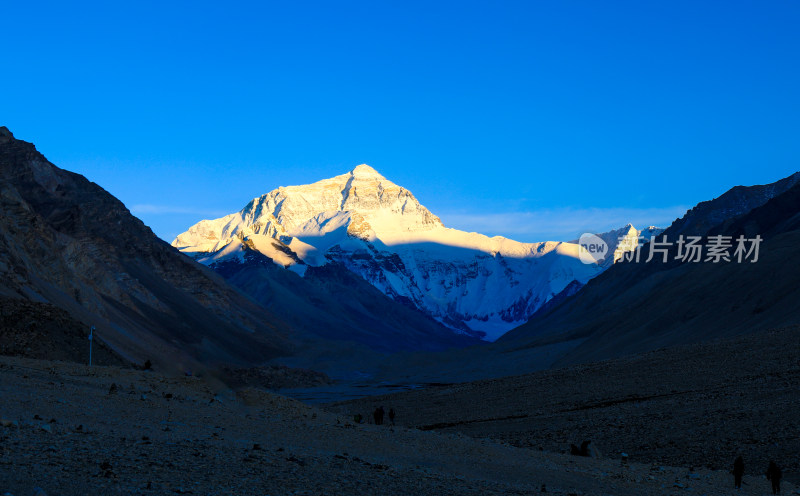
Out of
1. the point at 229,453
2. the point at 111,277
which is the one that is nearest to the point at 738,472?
the point at 229,453

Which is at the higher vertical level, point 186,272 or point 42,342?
point 186,272

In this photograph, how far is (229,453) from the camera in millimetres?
14719

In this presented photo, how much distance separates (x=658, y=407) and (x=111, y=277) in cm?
7698

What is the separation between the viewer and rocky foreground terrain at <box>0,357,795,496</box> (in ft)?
39.3

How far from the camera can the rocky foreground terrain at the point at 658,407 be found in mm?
27297

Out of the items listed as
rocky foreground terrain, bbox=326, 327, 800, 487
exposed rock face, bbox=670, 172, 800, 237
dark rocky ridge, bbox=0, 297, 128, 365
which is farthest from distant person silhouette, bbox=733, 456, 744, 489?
exposed rock face, bbox=670, 172, 800, 237

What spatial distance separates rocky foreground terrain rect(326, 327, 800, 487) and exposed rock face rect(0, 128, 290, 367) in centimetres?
2056

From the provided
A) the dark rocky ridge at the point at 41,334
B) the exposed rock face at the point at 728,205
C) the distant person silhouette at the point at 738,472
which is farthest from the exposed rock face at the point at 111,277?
the exposed rock face at the point at 728,205

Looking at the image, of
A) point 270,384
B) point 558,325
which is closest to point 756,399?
point 270,384

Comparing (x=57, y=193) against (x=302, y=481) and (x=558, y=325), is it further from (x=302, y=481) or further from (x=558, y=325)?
(x=302, y=481)

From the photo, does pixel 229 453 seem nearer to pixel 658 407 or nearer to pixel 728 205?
pixel 658 407

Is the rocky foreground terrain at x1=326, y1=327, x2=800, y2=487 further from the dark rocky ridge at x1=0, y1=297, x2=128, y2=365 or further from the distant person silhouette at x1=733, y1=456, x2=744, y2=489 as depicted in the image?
the dark rocky ridge at x1=0, y1=297, x2=128, y2=365

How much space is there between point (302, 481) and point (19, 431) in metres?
5.00

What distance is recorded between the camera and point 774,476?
1939cm
